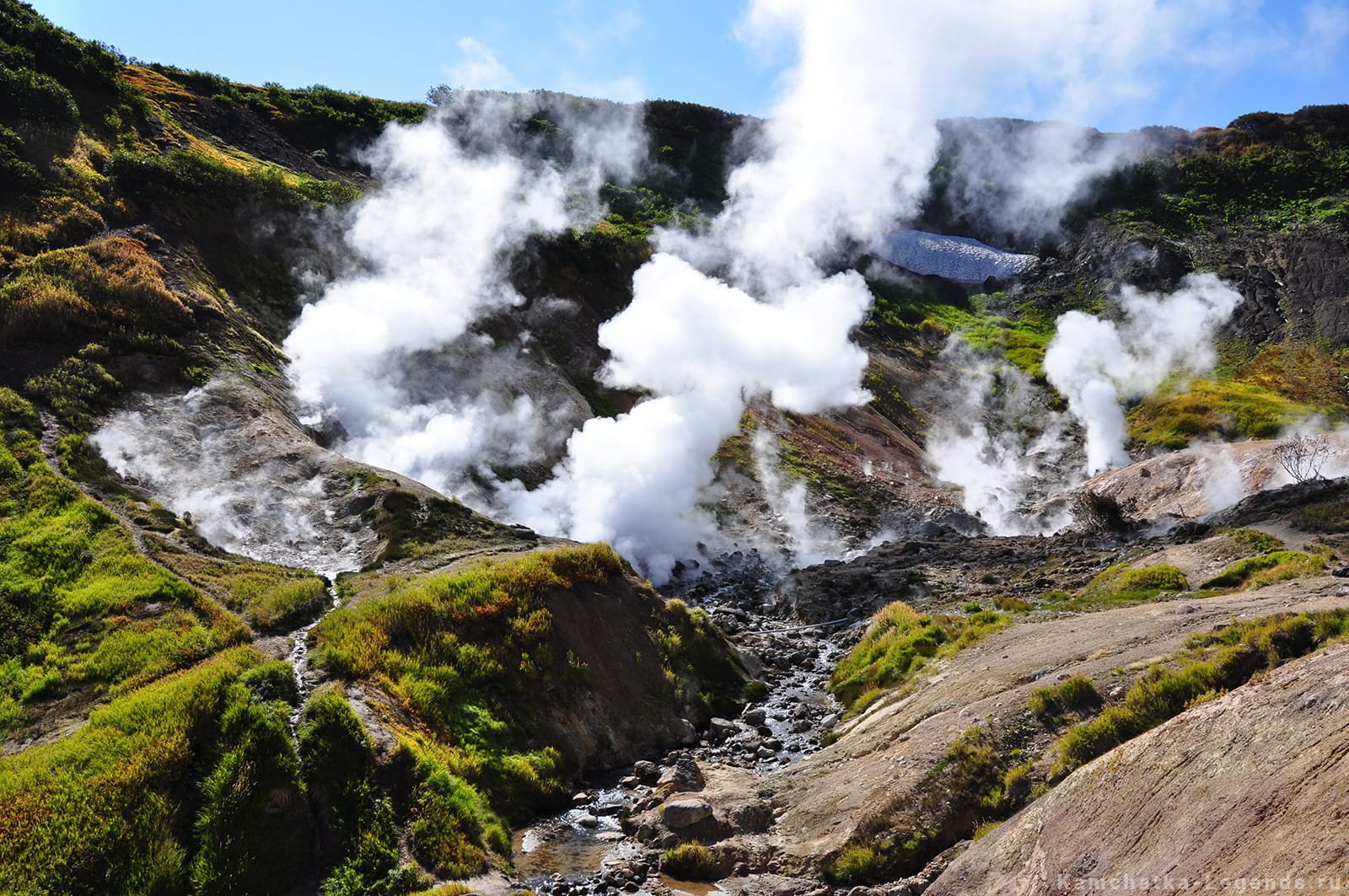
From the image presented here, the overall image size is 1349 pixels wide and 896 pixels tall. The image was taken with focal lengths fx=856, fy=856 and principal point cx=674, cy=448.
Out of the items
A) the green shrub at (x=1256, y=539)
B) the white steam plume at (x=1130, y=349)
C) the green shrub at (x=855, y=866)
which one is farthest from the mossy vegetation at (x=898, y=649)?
the white steam plume at (x=1130, y=349)

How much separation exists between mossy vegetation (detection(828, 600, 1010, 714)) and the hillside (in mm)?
201

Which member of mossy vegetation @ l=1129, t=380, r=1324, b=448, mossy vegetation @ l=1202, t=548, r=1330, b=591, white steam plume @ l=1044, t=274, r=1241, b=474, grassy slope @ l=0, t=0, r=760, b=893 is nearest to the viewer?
grassy slope @ l=0, t=0, r=760, b=893

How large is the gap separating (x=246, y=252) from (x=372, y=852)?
3660 centimetres

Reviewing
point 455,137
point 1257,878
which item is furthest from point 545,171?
point 1257,878

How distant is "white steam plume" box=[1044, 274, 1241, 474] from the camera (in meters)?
64.4

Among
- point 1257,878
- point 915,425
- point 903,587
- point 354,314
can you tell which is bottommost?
point 1257,878

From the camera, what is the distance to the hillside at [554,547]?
42.6ft

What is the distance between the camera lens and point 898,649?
23594 millimetres

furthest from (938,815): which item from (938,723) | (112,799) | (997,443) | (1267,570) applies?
(997,443)

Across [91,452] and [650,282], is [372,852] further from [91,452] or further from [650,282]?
[650,282]

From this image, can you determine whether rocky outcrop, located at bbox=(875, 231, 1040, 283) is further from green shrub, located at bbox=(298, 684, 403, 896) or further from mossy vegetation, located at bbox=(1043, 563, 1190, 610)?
green shrub, located at bbox=(298, 684, 403, 896)

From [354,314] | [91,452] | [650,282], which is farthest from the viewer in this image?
[650,282]

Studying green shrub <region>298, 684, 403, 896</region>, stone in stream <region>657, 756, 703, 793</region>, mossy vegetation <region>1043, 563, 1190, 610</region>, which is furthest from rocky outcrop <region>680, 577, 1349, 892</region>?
green shrub <region>298, 684, 403, 896</region>

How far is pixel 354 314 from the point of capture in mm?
40750
